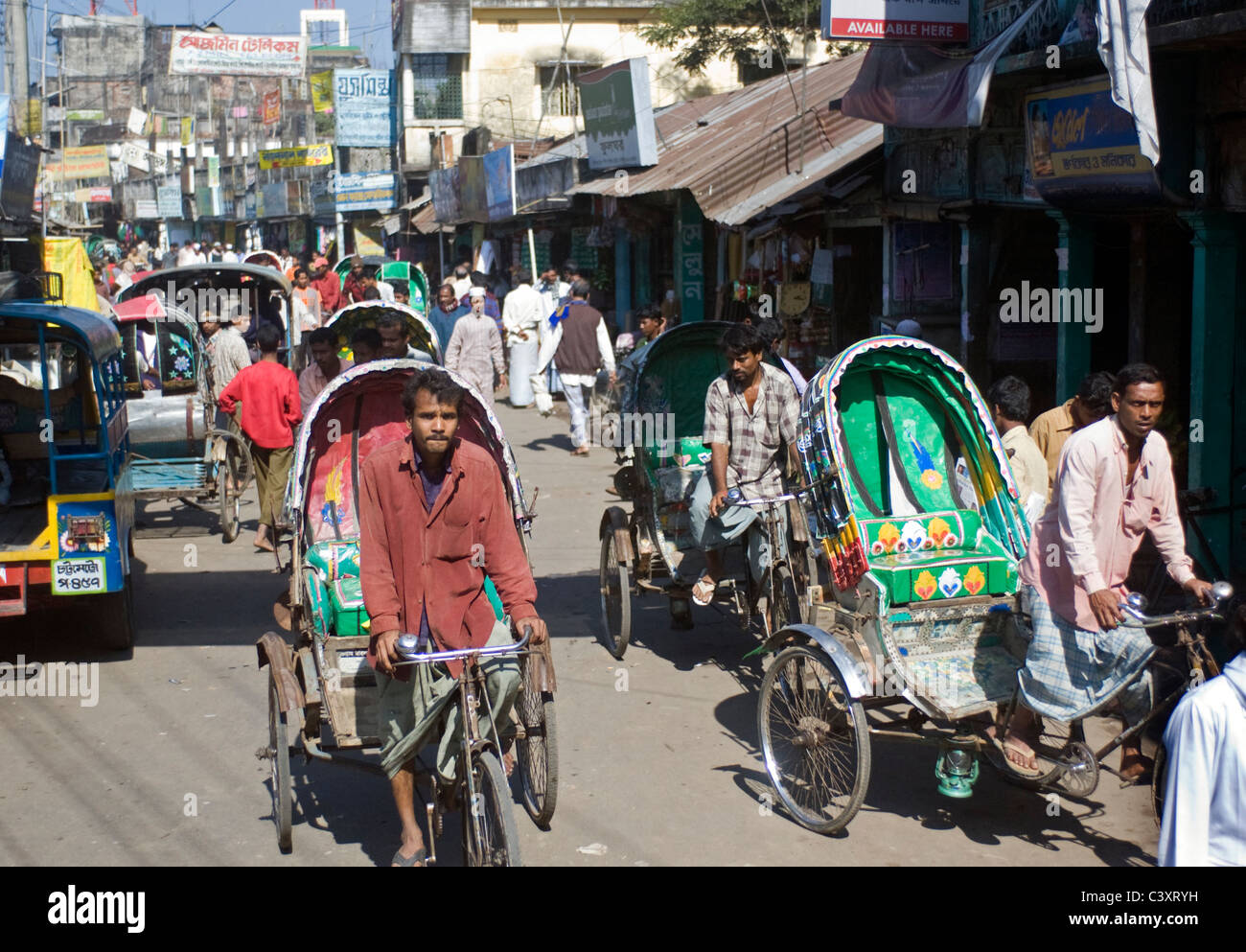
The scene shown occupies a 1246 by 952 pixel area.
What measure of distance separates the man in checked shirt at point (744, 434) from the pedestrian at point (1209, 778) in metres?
4.20

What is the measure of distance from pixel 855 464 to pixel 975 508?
634 millimetres

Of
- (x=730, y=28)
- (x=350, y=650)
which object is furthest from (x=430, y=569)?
(x=730, y=28)

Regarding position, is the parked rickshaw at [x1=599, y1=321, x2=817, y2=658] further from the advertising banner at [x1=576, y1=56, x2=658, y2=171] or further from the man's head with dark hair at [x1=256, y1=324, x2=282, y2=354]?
the advertising banner at [x1=576, y1=56, x2=658, y2=171]

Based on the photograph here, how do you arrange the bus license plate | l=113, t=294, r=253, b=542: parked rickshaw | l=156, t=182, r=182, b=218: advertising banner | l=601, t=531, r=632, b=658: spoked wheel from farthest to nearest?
l=156, t=182, r=182, b=218: advertising banner < l=113, t=294, r=253, b=542: parked rickshaw < l=601, t=531, r=632, b=658: spoked wheel < the bus license plate

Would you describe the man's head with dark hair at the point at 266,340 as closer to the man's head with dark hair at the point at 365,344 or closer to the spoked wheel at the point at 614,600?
the man's head with dark hair at the point at 365,344

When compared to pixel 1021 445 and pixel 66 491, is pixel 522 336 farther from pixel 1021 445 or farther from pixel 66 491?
pixel 1021 445

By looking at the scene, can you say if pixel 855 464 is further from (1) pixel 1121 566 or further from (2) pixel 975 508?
(1) pixel 1121 566

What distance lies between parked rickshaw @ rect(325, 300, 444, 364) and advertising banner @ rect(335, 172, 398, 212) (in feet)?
91.3

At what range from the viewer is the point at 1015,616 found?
595 centimetres

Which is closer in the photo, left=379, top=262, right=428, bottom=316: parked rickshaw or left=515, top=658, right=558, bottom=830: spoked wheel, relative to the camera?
left=515, top=658, right=558, bottom=830: spoked wheel

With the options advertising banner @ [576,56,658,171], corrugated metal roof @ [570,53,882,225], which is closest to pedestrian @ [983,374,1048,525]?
corrugated metal roof @ [570,53,882,225]

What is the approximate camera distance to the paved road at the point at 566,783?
17.8 feet

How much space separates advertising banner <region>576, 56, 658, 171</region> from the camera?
1884 cm

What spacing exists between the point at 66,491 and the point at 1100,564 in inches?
276
